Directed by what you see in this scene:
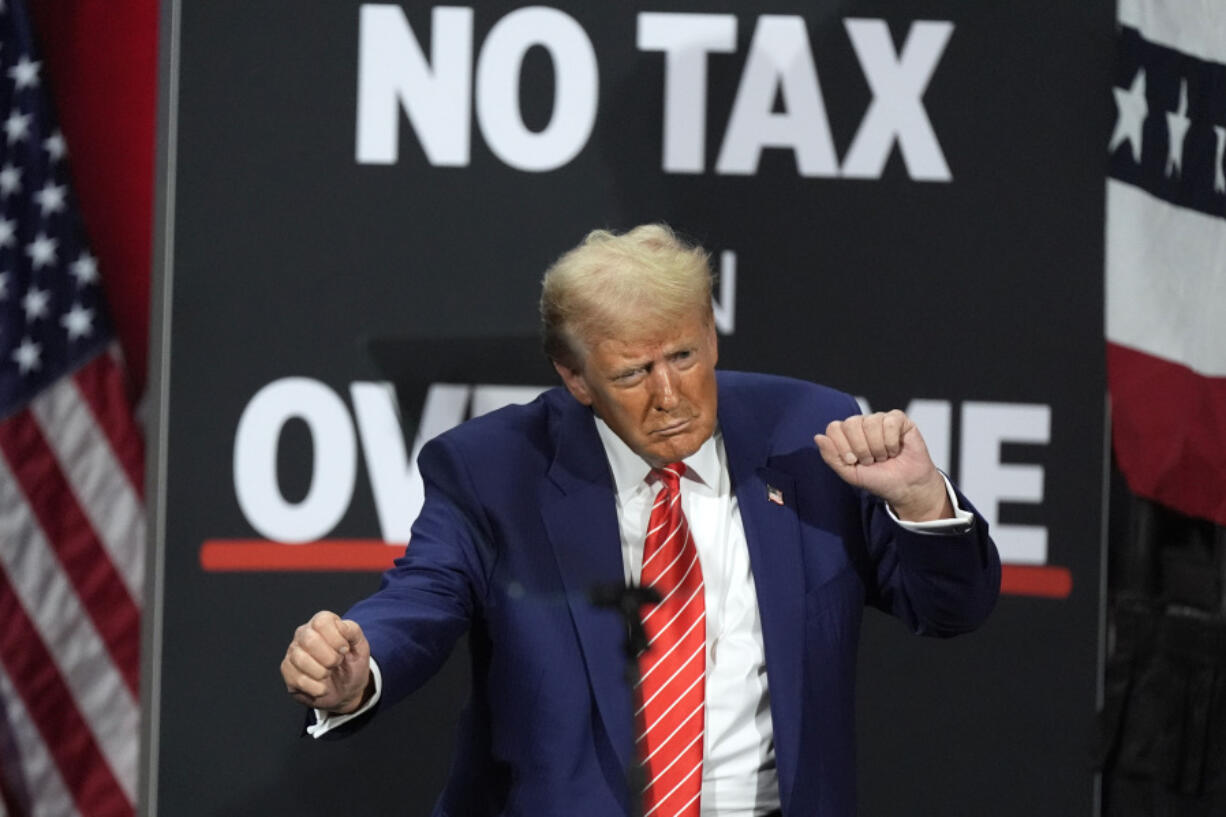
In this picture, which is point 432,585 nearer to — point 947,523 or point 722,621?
point 722,621

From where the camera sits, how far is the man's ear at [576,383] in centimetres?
239

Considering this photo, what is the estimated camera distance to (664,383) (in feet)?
7.38

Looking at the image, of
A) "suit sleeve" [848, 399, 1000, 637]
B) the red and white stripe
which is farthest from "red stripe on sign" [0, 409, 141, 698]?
"suit sleeve" [848, 399, 1000, 637]

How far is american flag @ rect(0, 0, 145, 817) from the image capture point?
12.9ft

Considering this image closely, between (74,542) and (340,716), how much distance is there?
224 centimetres

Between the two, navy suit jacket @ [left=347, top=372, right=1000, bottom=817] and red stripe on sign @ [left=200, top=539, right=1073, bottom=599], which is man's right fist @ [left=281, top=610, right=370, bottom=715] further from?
red stripe on sign @ [left=200, top=539, right=1073, bottom=599]

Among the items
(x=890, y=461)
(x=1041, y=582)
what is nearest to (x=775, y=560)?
(x=890, y=461)

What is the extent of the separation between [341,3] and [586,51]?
1.86 feet

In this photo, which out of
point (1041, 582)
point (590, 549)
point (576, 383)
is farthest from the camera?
point (1041, 582)

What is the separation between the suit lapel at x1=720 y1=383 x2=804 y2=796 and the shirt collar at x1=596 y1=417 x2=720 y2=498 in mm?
40

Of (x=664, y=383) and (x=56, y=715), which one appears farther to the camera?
(x=56, y=715)

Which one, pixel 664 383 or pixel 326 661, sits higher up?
pixel 664 383

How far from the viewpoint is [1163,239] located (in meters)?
3.49

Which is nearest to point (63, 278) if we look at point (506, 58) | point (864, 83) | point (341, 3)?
point (341, 3)
